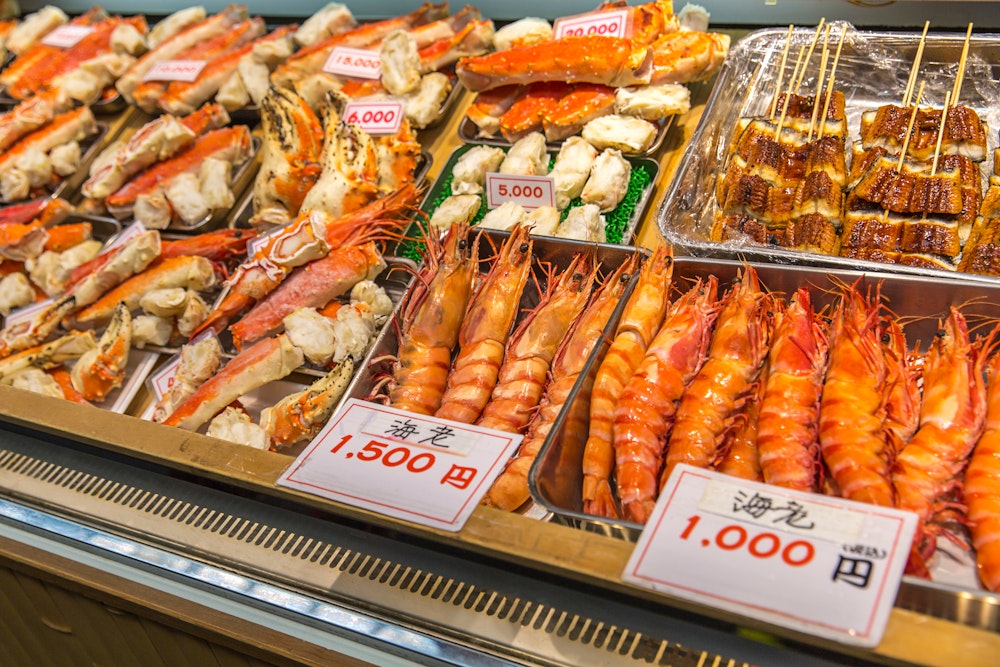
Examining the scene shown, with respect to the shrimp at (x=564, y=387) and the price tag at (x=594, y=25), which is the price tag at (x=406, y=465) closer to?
the shrimp at (x=564, y=387)

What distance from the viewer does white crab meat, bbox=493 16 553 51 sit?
337cm

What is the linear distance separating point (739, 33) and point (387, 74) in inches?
55.8

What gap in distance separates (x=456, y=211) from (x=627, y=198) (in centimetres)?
60

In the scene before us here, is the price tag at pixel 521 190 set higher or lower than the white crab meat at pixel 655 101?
lower

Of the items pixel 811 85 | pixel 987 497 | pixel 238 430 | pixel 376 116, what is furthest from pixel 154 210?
pixel 987 497

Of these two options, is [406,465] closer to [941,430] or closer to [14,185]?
[941,430]

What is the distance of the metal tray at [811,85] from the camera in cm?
259

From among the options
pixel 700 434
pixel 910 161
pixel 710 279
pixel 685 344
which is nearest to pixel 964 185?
pixel 910 161

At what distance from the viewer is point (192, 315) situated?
113 inches

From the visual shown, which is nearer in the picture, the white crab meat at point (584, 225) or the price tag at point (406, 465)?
the price tag at point (406, 465)

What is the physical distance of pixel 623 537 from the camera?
57.8 inches

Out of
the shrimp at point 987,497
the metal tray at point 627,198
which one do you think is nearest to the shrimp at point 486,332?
the metal tray at point 627,198

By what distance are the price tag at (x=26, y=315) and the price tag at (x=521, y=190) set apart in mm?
1731

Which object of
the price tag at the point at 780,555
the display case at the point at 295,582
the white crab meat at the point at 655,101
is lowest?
the display case at the point at 295,582
